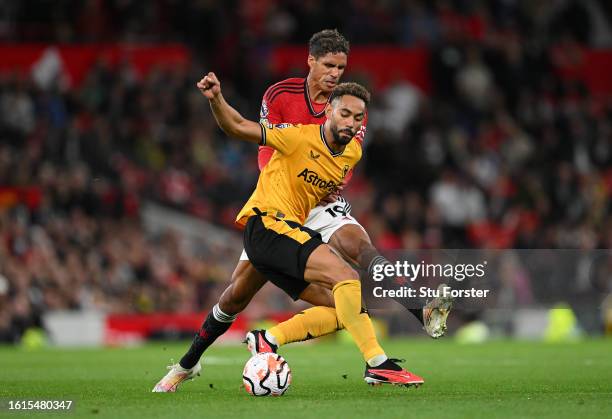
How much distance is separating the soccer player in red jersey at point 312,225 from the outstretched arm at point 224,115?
0.99m

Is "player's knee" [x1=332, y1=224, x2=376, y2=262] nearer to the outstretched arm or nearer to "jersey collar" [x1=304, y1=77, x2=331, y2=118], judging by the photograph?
"jersey collar" [x1=304, y1=77, x2=331, y2=118]

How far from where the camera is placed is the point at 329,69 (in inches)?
357

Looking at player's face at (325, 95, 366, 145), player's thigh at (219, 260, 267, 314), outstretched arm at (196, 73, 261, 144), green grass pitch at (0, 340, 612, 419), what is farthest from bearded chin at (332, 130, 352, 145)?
green grass pitch at (0, 340, 612, 419)

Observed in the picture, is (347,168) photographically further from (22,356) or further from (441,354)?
(22,356)

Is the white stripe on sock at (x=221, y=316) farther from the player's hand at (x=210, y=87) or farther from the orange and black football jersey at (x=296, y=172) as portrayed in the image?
the player's hand at (x=210, y=87)

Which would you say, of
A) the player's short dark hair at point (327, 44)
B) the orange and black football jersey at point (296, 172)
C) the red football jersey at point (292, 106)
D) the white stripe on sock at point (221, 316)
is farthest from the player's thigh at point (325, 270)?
the player's short dark hair at point (327, 44)

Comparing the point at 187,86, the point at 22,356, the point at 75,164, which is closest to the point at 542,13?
the point at 187,86

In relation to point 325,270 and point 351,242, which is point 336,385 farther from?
point 325,270

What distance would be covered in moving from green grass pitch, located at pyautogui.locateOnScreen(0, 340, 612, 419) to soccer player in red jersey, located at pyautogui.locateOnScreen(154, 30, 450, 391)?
0.36m

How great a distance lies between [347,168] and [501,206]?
11615mm

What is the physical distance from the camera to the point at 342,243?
29.8ft

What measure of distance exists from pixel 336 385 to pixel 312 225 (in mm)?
1157

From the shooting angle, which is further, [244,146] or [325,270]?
[244,146]

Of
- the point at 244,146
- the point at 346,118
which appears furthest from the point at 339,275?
the point at 244,146
